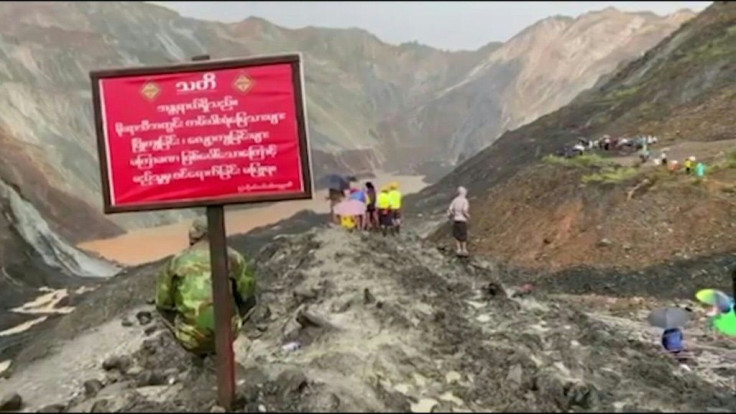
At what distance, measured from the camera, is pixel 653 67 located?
4253 centimetres

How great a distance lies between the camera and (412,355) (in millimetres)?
8906

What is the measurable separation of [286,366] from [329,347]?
76 centimetres

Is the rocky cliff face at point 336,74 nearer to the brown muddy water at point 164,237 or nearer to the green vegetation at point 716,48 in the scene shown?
the brown muddy water at point 164,237

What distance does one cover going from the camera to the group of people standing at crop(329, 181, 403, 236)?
16.4 meters

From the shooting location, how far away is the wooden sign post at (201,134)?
7043 millimetres

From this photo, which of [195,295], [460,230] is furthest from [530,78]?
[195,295]

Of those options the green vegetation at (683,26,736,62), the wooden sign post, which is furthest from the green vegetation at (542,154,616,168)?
the wooden sign post

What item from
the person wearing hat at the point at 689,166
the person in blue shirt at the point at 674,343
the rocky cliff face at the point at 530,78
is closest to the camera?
the person in blue shirt at the point at 674,343

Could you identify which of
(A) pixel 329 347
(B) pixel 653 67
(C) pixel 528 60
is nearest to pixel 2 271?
(A) pixel 329 347

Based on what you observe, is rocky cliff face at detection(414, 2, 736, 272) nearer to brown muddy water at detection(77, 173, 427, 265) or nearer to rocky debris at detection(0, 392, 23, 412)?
brown muddy water at detection(77, 173, 427, 265)

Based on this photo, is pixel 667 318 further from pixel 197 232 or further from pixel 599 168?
pixel 599 168

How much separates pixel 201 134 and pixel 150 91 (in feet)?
1.77

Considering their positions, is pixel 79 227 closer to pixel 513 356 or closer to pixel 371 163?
pixel 513 356

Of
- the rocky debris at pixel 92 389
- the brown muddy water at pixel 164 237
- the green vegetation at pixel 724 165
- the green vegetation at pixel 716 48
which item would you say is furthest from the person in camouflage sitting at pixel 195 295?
the green vegetation at pixel 716 48
